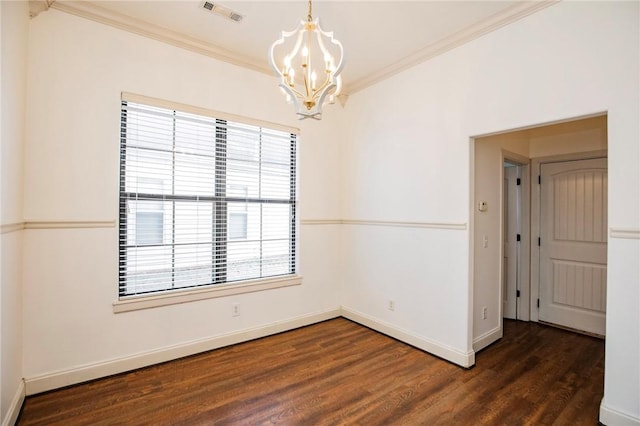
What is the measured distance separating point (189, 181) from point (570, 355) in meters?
4.07

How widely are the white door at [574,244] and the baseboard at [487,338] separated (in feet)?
3.21

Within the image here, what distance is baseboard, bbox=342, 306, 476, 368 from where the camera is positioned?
287cm

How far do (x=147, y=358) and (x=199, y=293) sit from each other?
0.68m

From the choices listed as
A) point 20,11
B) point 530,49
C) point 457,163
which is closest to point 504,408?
point 457,163

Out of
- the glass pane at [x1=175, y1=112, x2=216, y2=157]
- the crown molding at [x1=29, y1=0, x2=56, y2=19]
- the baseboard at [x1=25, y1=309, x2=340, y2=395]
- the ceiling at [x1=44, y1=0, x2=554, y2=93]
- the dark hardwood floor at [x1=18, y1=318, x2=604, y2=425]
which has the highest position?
the ceiling at [x1=44, y1=0, x2=554, y2=93]

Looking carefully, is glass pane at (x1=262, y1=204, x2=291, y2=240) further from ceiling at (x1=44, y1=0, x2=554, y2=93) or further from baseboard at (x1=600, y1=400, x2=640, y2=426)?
baseboard at (x1=600, y1=400, x2=640, y2=426)

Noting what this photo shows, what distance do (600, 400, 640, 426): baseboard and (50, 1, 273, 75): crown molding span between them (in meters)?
4.05

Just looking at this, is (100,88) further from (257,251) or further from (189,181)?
(257,251)

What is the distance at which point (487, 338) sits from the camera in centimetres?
329

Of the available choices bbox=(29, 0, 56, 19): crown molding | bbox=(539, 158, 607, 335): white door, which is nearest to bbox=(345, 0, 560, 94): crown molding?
bbox=(539, 158, 607, 335): white door

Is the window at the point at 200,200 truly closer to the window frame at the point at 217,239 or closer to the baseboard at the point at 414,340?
the window frame at the point at 217,239

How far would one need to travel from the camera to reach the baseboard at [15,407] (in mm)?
1932

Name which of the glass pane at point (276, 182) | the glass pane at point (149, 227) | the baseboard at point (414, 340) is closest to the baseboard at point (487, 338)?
the baseboard at point (414, 340)

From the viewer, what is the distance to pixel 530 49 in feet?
8.11
